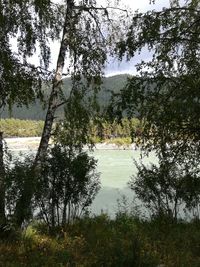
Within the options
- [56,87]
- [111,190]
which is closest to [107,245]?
[56,87]

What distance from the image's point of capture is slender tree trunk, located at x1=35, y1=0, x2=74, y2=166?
34.6 ft

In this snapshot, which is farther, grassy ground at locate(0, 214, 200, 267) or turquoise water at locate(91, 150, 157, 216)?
turquoise water at locate(91, 150, 157, 216)

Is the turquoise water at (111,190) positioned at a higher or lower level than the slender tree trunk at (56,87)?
lower

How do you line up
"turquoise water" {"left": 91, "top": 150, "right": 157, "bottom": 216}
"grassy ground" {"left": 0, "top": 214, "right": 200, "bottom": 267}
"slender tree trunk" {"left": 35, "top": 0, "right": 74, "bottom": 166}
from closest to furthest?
"grassy ground" {"left": 0, "top": 214, "right": 200, "bottom": 267}, "slender tree trunk" {"left": 35, "top": 0, "right": 74, "bottom": 166}, "turquoise water" {"left": 91, "top": 150, "right": 157, "bottom": 216}

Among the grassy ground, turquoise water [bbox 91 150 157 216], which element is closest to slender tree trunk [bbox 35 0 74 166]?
the grassy ground

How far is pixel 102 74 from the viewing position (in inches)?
441

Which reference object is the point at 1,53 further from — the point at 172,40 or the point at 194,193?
the point at 194,193

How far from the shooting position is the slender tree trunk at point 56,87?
10531mm

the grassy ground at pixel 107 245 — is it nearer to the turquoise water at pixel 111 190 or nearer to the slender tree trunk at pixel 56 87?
the slender tree trunk at pixel 56 87

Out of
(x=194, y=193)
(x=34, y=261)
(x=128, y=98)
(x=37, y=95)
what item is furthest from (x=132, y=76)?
(x=194, y=193)

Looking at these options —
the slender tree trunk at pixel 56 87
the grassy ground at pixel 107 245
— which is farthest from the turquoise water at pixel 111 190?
the slender tree trunk at pixel 56 87

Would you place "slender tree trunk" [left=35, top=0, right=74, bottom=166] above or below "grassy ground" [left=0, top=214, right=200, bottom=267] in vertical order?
above

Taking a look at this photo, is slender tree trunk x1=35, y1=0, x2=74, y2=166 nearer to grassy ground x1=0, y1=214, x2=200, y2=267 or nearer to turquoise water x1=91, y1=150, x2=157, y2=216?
grassy ground x1=0, y1=214, x2=200, y2=267

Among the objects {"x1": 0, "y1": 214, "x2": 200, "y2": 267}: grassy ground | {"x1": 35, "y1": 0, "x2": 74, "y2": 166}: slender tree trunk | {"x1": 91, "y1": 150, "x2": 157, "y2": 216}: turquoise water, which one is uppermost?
{"x1": 35, "y1": 0, "x2": 74, "y2": 166}: slender tree trunk
